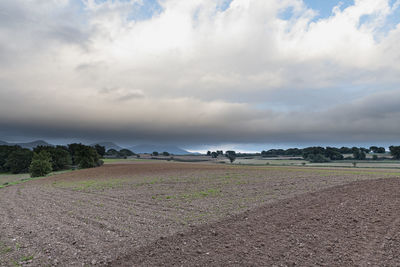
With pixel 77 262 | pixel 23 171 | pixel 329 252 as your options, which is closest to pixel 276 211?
pixel 329 252

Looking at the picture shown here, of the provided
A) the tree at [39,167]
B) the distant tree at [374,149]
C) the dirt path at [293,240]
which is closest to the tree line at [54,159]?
the tree at [39,167]

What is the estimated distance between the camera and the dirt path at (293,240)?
8.01m

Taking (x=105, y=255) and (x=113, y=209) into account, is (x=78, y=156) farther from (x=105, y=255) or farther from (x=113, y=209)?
(x=105, y=255)

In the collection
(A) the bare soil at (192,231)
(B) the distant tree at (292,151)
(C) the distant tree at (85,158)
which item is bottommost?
(A) the bare soil at (192,231)

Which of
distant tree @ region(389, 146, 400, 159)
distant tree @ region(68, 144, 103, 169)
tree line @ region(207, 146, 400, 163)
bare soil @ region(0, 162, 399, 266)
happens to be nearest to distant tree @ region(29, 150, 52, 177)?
distant tree @ region(68, 144, 103, 169)

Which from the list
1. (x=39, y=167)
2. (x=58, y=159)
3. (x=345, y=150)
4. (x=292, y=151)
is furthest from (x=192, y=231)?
(x=292, y=151)

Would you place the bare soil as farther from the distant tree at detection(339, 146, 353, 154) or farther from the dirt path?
the distant tree at detection(339, 146, 353, 154)

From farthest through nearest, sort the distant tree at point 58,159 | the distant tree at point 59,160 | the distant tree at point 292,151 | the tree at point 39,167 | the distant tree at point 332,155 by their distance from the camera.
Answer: the distant tree at point 292,151 < the distant tree at point 332,155 < the distant tree at point 59,160 < the distant tree at point 58,159 < the tree at point 39,167

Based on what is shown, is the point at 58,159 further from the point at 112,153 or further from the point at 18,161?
the point at 112,153

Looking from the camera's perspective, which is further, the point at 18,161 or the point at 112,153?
the point at 112,153

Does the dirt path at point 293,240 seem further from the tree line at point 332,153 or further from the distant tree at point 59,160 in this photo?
the tree line at point 332,153

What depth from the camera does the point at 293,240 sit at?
31.0 feet

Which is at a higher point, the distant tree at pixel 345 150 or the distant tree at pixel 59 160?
the distant tree at pixel 345 150

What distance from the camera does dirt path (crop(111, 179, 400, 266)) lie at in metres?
8.01
